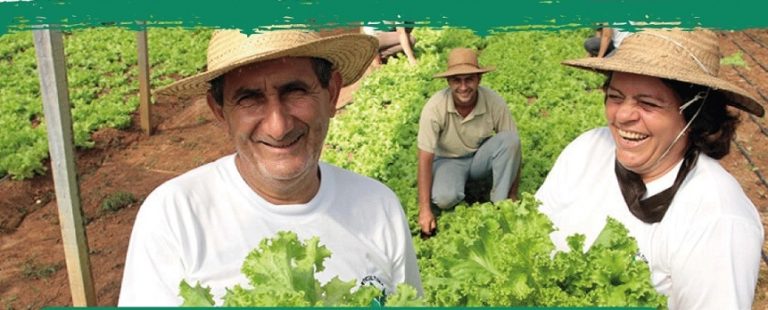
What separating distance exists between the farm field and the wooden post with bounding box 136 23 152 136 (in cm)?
25

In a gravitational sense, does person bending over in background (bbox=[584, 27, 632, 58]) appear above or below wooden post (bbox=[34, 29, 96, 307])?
above

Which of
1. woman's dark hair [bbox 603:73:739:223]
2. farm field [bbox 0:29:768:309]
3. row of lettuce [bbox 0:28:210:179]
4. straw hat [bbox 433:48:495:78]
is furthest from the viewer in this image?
row of lettuce [bbox 0:28:210:179]

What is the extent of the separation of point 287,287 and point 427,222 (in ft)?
A: 13.7

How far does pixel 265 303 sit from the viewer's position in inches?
73.3

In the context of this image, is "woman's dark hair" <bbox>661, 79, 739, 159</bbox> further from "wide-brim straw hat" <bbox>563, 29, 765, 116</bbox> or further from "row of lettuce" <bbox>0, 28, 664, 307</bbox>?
"row of lettuce" <bbox>0, 28, 664, 307</bbox>

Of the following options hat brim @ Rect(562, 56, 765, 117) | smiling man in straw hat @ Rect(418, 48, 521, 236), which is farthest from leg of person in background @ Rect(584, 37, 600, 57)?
hat brim @ Rect(562, 56, 765, 117)

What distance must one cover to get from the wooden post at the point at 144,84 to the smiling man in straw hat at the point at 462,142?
426 centimetres

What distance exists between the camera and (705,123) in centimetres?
300

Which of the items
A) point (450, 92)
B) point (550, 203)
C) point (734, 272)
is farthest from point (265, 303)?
point (450, 92)

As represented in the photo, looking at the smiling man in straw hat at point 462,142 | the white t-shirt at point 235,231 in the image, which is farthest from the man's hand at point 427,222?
the white t-shirt at point 235,231

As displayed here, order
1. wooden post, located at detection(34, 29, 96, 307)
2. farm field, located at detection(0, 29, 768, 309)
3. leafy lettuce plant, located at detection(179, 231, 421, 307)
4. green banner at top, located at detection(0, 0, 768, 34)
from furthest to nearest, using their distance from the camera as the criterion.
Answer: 1. farm field, located at detection(0, 29, 768, 309)
2. wooden post, located at detection(34, 29, 96, 307)
3. green banner at top, located at detection(0, 0, 768, 34)
4. leafy lettuce plant, located at detection(179, 231, 421, 307)

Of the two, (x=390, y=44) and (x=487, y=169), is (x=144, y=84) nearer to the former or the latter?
(x=390, y=44)

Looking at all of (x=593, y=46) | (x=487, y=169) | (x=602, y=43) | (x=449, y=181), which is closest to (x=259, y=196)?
(x=449, y=181)

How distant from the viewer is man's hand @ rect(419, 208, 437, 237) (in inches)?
241
